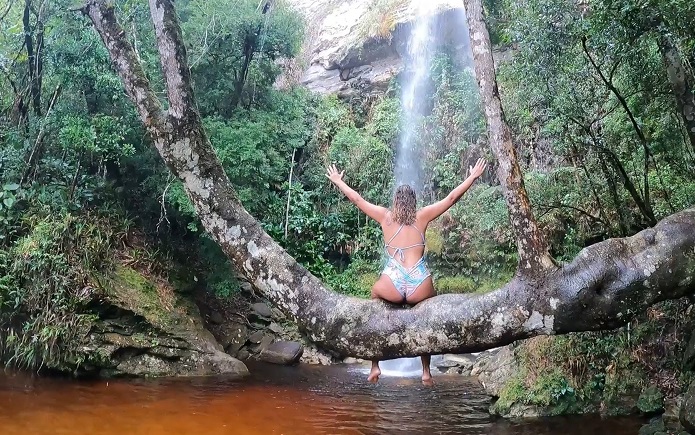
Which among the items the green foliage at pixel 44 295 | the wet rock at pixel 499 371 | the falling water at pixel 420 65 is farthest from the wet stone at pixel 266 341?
the falling water at pixel 420 65

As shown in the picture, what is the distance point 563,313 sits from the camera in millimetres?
2746

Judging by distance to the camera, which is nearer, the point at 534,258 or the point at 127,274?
the point at 534,258

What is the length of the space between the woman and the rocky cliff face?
43.4 feet

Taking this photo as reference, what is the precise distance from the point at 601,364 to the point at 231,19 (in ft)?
29.6

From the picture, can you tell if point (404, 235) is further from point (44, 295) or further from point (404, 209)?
point (44, 295)

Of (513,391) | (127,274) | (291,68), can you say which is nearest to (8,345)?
(127,274)

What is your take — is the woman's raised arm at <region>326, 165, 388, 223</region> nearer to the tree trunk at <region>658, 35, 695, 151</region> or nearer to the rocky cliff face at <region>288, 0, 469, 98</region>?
the tree trunk at <region>658, 35, 695, 151</region>

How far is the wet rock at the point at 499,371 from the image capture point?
818 centimetres

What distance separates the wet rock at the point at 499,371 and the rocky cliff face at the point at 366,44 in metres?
9.83

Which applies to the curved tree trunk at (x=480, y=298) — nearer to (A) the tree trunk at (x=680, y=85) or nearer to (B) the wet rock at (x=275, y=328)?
(A) the tree trunk at (x=680, y=85)

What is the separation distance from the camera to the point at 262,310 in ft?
41.1

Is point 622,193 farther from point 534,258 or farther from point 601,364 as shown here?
point 534,258

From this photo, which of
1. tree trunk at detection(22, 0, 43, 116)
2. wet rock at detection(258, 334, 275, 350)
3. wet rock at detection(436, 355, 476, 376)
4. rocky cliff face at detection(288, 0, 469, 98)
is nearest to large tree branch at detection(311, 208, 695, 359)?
wet rock at detection(436, 355, 476, 376)

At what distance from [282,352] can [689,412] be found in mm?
7555
